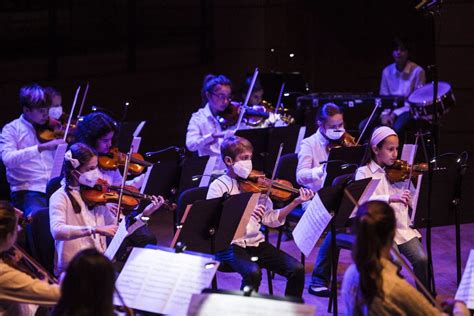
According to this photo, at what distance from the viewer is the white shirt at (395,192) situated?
6164 mm

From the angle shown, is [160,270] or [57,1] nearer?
[160,270]

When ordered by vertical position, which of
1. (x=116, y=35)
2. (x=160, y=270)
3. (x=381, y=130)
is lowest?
(x=160, y=270)

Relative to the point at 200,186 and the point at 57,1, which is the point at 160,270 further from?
the point at 57,1

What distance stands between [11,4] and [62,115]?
335 centimetres

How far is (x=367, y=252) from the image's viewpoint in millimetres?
3859

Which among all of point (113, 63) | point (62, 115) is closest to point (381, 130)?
point (62, 115)

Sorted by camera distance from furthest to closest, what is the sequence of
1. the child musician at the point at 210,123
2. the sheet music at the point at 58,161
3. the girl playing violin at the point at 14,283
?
the child musician at the point at 210,123 < the sheet music at the point at 58,161 < the girl playing violin at the point at 14,283

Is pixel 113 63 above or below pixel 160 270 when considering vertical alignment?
above

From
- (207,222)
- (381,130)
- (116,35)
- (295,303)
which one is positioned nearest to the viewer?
(295,303)

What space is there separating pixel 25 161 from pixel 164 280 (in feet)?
9.64

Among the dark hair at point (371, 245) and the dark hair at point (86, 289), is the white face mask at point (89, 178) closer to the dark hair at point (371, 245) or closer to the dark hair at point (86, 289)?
the dark hair at point (86, 289)

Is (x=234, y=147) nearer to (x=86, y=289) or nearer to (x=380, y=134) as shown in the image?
(x=380, y=134)

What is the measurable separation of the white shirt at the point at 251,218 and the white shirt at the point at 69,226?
2.55 ft

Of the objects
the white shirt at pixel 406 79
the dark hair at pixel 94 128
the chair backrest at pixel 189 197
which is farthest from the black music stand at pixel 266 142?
the white shirt at pixel 406 79
